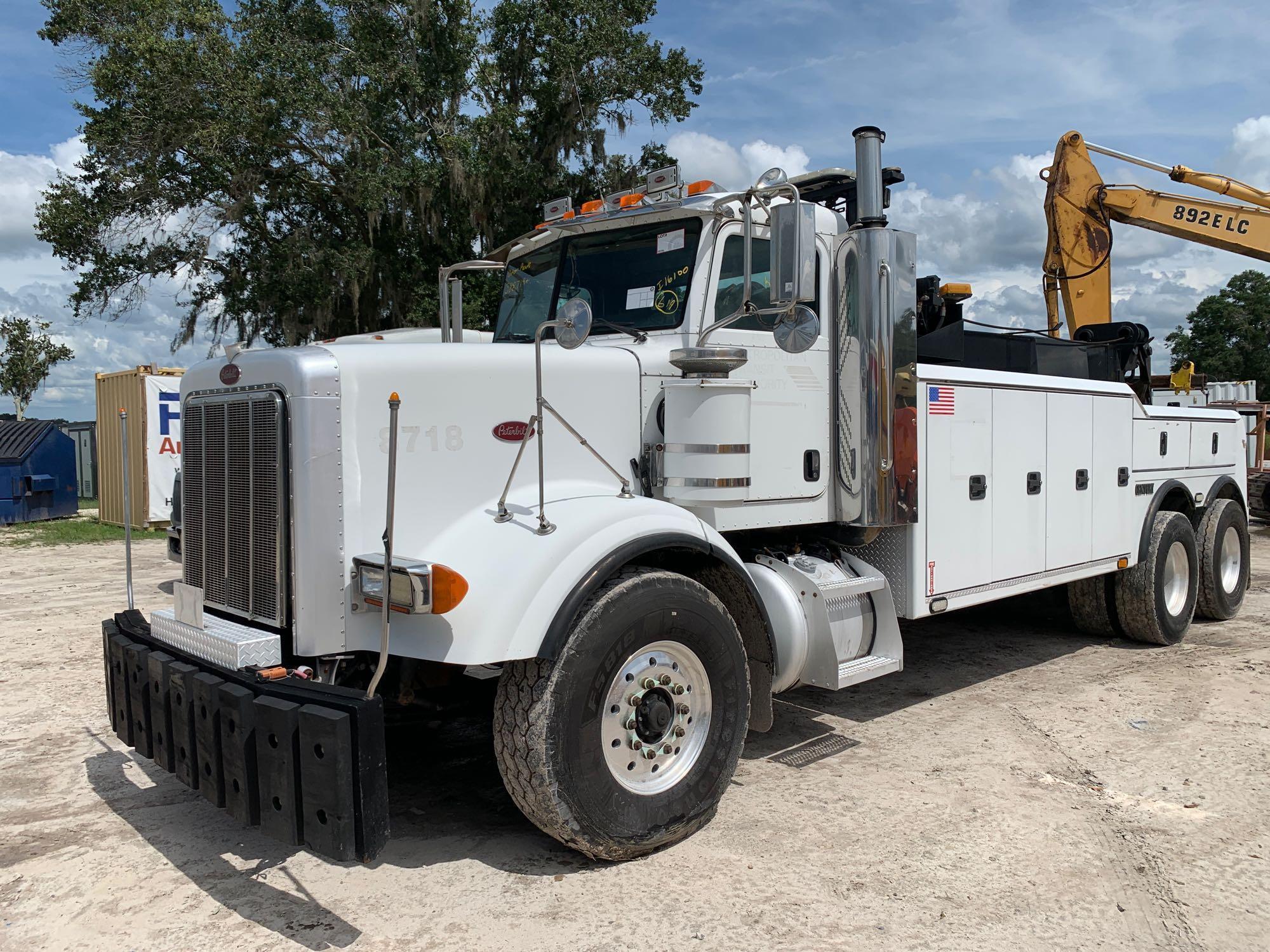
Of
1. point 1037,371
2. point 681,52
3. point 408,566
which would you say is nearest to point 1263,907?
point 408,566

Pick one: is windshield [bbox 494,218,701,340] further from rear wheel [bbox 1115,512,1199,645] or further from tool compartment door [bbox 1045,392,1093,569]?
rear wheel [bbox 1115,512,1199,645]

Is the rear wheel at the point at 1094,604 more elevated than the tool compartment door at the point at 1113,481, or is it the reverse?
the tool compartment door at the point at 1113,481

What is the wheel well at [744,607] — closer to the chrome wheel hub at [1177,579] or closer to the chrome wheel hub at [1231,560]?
the chrome wheel hub at [1177,579]

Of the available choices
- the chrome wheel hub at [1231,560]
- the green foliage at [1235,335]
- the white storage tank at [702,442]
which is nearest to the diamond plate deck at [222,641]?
the white storage tank at [702,442]

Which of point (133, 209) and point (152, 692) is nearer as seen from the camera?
point (152, 692)

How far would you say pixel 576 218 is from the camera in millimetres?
4984

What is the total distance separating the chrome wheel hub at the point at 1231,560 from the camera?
8.53 m

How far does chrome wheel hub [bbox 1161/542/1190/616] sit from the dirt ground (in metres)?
1.63

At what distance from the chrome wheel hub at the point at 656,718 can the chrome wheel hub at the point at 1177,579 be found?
17.7ft

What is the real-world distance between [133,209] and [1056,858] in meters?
19.4

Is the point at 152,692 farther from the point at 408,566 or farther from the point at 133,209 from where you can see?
the point at 133,209

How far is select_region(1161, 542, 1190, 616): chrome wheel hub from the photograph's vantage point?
7.66 m

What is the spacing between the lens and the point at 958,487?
5.30 meters

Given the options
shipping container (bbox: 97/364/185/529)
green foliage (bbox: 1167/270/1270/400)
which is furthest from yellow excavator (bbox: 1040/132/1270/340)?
green foliage (bbox: 1167/270/1270/400)
